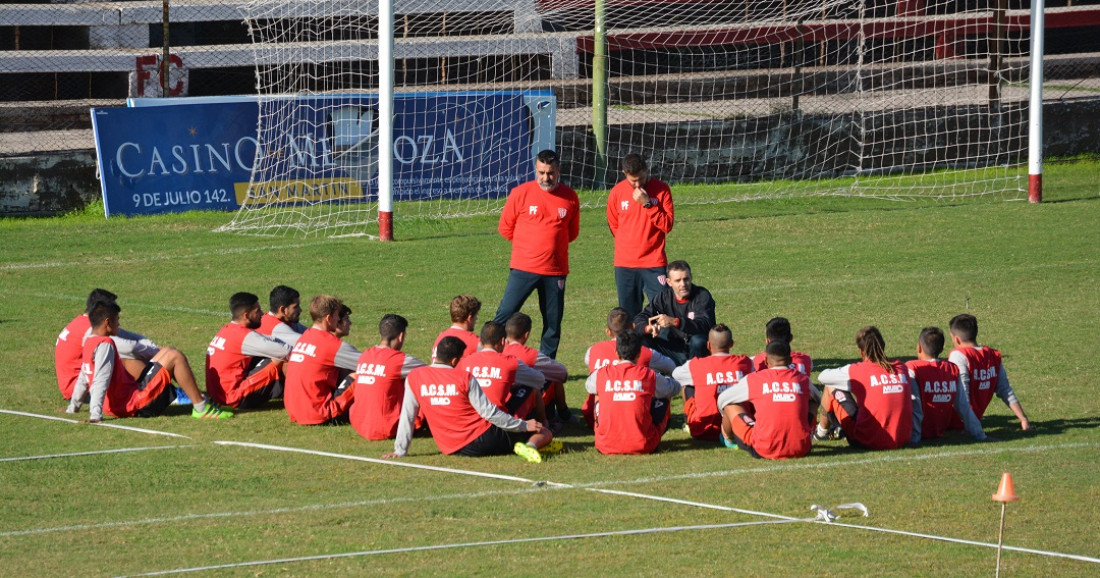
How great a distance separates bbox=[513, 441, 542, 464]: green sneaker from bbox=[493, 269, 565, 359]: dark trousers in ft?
9.45

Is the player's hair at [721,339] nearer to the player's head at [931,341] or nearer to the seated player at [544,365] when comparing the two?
the seated player at [544,365]

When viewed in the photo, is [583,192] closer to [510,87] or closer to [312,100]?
[510,87]

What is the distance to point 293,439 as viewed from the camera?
35.8ft

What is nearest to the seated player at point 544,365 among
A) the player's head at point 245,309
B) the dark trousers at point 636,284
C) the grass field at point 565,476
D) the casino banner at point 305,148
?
the grass field at point 565,476

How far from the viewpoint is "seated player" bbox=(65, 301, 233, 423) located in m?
11.3

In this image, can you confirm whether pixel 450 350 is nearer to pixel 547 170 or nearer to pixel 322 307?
pixel 322 307

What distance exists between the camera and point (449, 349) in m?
10.3

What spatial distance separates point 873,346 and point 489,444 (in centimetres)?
290

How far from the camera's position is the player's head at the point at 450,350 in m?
10.3

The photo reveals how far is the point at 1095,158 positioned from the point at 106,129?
18.6 metres

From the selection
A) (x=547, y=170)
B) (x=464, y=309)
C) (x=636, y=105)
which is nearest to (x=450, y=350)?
(x=464, y=309)

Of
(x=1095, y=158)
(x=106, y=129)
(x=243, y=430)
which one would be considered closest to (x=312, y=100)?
(x=106, y=129)

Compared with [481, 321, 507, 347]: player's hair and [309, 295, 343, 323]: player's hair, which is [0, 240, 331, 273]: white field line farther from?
[481, 321, 507, 347]: player's hair

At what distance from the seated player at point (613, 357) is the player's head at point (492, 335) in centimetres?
88
